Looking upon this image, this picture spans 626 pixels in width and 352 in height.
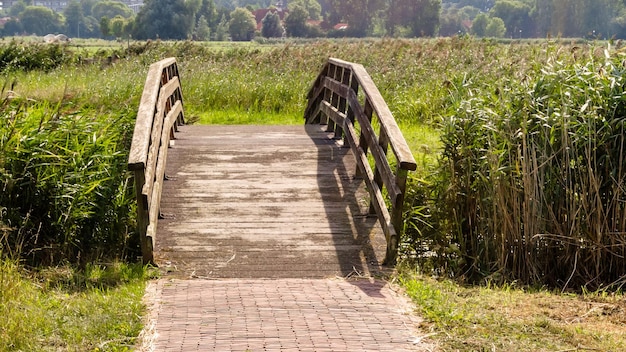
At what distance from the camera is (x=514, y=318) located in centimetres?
579

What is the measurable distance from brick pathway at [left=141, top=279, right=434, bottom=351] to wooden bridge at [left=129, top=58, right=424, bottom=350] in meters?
0.05

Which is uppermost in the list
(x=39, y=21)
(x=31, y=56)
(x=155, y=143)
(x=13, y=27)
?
(x=155, y=143)

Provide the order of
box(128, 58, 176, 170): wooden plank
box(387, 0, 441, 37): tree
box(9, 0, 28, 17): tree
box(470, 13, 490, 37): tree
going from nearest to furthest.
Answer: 1. box(128, 58, 176, 170): wooden plank
2. box(387, 0, 441, 37): tree
3. box(470, 13, 490, 37): tree
4. box(9, 0, 28, 17): tree

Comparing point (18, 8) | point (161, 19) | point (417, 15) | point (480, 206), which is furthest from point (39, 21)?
point (480, 206)

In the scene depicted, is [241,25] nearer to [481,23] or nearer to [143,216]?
[481,23]

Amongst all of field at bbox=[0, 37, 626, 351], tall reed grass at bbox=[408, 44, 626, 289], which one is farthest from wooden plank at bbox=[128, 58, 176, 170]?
tall reed grass at bbox=[408, 44, 626, 289]

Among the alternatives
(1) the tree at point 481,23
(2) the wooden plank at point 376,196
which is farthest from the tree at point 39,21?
(2) the wooden plank at point 376,196

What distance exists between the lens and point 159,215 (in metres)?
8.05

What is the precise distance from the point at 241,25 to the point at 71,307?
325ft

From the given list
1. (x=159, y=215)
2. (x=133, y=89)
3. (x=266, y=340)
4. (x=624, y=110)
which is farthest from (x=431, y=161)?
(x=133, y=89)

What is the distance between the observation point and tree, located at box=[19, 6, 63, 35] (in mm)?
132500

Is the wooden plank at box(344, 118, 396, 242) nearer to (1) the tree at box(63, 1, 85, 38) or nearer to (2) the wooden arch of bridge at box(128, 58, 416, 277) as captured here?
(2) the wooden arch of bridge at box(128, 58, 416, 277)

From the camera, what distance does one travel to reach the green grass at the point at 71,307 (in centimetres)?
523

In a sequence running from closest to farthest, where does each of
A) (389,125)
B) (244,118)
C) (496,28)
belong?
(389,125) → (244,118) → (496,28)
